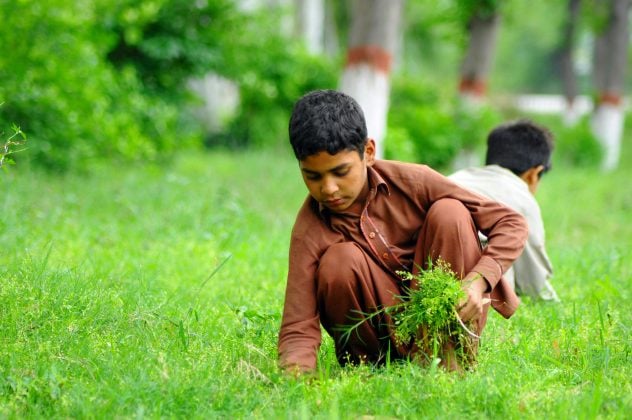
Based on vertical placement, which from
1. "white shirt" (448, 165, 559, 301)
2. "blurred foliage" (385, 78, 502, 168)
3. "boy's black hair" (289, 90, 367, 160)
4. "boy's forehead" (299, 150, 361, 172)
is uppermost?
"boy's black hair" (289, 90, 367, 160)

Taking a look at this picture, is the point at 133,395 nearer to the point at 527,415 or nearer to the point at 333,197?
the point at 333,197

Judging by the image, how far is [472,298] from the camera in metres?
3.06

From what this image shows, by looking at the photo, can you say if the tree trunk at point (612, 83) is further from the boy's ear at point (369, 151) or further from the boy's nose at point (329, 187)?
the boy's nose at point (329, 187)

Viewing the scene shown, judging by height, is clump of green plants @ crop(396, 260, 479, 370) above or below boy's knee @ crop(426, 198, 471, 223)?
below

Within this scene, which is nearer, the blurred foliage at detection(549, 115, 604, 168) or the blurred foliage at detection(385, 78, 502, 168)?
the blurred foliage at detection(385, 78, 502, 168)

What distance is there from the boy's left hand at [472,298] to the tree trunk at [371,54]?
6629 mm

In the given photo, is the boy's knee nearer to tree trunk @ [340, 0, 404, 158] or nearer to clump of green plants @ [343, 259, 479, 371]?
clump of green plants @ [343, 259, 479, 371]

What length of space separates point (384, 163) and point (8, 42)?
6260 mm

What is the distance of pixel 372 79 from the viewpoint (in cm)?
987

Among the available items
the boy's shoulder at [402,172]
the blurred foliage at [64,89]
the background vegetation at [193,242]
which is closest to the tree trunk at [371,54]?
the background vegetation at [193,242]

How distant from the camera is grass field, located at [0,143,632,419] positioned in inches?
113

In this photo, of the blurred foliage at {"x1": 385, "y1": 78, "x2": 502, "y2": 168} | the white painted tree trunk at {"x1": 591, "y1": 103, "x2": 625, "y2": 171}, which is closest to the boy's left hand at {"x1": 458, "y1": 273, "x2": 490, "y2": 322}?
the blurred foliage at {"x1": 385, "y1": 78, "x2": 502, "y2": 168}

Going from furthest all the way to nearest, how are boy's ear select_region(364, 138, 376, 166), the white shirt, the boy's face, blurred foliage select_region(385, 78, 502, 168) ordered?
blurred foliage select_region(385, 78, 502, 168)
the white shirt
boy's ear select_region(364, 138, 376, 166)
the boy's face

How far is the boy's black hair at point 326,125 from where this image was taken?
10.2ft
